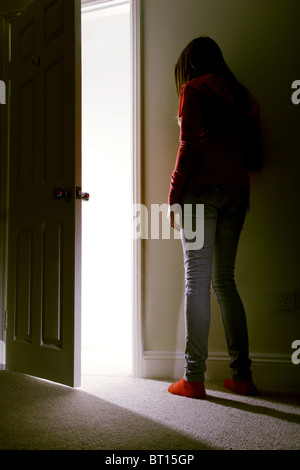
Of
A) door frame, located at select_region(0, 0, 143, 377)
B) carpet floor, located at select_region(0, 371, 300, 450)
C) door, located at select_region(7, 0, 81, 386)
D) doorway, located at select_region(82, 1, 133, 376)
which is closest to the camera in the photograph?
carpet floor, located at select_region(0, 371, 300, 450)

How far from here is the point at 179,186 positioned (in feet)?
4.82

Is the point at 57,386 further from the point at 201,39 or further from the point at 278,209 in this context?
the point at 201,39

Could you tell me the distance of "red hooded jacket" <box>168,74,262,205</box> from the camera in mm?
1427

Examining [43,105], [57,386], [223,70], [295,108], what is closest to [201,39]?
[223,70]

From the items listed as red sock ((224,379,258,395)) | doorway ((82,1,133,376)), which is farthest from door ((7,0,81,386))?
doorway ((82,1,133,376))

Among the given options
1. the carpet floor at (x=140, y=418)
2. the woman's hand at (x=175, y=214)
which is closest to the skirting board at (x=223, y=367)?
the carpet floor at (x=140, y=418)

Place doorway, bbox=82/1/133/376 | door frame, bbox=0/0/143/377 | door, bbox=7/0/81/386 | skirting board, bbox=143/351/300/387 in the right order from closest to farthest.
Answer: door, bbox=7/0/81/386 < skirting board, bbox=143/351/300/387 < door frame, bbox=0/0/143/377 < doorway, bbox=82/1/133/376

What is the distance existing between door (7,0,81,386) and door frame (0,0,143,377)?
0.46 feet

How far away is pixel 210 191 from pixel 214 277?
37 cm

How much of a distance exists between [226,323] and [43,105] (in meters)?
1.32

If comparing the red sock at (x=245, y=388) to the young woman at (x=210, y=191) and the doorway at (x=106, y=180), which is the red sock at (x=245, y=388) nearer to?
the young woman at (x=210, y=191)

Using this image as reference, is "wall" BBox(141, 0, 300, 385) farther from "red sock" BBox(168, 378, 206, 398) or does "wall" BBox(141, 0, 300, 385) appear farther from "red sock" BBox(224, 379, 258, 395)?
"red sock" BBox(168, 378, 206, 398)

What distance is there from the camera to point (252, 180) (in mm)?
1801

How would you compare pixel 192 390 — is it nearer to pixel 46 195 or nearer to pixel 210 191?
pixel 210 191
